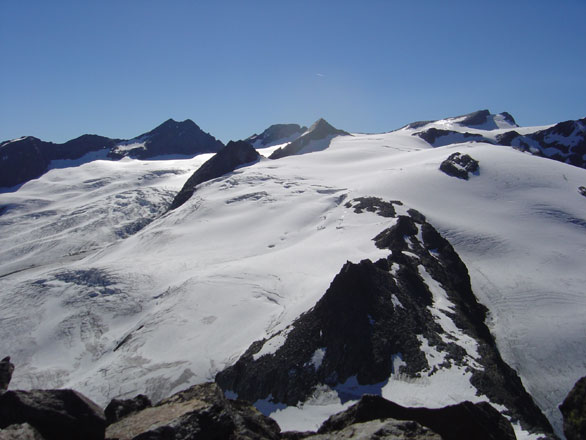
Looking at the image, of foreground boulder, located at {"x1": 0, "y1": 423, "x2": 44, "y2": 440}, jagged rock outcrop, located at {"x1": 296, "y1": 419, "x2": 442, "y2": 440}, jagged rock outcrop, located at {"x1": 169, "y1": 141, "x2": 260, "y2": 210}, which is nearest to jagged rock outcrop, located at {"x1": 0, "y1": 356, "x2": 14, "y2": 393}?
foreground boulder, located at {"x1": 0, "y1": 423, "x2": 44, "y2": 440}

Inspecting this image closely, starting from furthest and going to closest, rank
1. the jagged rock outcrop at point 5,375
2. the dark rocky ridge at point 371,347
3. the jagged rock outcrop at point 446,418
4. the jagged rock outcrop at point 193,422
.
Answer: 1. the dark rocky ridge at point 371,347
2. the jagged rock outcrop at point 5,375
3. the jagged rock outcrop at point 446,418
4. the jagged rock outcrop at point 193,422

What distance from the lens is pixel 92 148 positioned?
166 m

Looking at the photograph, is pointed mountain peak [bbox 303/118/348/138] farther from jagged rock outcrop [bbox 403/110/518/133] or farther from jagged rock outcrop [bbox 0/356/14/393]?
jagged rock outcrop [bbox 0/356/14/393]

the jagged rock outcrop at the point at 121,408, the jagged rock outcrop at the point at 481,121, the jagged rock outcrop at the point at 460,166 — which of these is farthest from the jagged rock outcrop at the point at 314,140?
the jagged rock outcrop at the point at 121,408

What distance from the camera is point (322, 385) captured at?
2841 cm

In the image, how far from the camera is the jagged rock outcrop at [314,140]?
122675mm

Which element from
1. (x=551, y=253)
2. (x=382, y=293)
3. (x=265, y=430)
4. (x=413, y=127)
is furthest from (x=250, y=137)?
(x=265, y=430)

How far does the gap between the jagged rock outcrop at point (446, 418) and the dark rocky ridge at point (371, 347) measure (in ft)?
54.5

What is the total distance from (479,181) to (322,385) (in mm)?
54913

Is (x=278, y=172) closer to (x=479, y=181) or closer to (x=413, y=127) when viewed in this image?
(x=479, y=181)

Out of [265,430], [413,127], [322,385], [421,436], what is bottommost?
[322,385]

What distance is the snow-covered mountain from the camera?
3375 cm

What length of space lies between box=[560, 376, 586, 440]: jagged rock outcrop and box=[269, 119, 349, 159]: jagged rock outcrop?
11080cm

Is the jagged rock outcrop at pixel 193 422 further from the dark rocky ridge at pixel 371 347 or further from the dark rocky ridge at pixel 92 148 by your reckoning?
the dark rocky ridge at pixel 92 148
